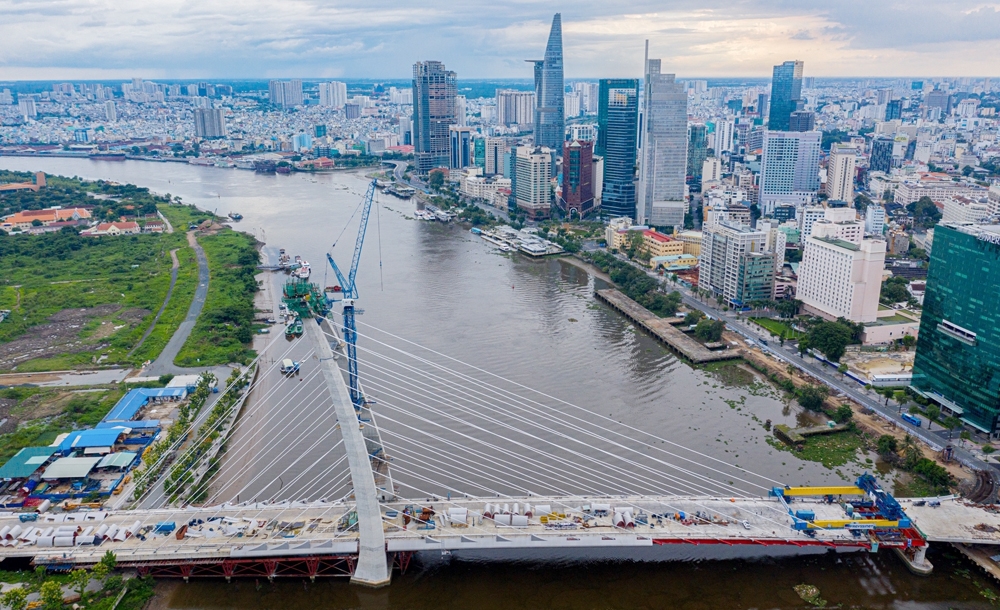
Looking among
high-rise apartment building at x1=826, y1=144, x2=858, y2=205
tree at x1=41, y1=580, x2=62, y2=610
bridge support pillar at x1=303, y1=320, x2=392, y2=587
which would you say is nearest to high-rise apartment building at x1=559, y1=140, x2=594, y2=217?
high-rise apartment building at x1=826, y1=144, x2=858, y2=205

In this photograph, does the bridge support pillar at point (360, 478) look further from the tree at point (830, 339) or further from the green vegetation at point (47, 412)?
the tree at point (830, 339)

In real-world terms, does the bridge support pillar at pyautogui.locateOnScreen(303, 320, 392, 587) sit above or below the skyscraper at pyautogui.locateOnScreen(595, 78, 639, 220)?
below

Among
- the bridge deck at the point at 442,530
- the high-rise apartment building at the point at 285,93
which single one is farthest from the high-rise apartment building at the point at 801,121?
the high-rise apartment building at the point at 285,93

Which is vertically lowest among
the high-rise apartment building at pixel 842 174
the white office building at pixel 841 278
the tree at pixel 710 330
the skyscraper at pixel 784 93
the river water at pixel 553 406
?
the river water at pixel 553 406

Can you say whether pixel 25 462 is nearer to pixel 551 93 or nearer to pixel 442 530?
pixel 442 530

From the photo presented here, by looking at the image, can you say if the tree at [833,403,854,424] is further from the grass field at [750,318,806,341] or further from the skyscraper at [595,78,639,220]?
the skyscraper at [595,78,639,220]

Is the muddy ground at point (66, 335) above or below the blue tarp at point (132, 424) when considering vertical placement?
above
